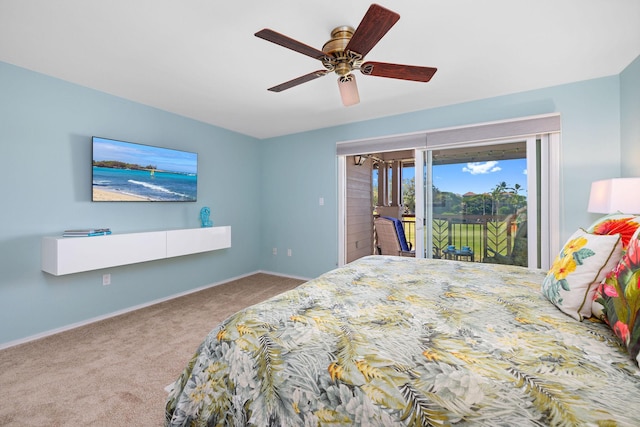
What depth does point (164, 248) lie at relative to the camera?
312cm

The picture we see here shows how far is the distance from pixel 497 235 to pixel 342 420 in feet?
10.6

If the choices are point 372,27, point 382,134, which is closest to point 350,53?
point 372,27

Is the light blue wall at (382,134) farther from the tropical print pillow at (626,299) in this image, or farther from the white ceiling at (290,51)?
the tropical print pillow at (626,299)

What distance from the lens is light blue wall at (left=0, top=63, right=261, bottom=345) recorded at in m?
2.36

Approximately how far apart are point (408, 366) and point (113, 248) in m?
2.92

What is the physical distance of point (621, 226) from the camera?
1.25 m

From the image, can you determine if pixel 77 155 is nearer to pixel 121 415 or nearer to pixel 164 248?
pixel 164 248

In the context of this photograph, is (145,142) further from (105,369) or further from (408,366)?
(408,366)

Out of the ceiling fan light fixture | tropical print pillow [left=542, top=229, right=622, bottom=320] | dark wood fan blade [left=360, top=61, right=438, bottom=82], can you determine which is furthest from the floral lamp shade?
the ceiling fan light fixture

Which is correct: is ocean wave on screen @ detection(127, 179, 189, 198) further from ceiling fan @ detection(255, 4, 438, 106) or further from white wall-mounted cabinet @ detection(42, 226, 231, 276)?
ceiling fan @ detection(255, 4, 438, 106)

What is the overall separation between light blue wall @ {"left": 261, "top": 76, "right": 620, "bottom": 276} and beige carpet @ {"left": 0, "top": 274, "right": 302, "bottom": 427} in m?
1.68

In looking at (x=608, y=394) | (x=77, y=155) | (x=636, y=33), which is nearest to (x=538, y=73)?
(x=636, y=33)

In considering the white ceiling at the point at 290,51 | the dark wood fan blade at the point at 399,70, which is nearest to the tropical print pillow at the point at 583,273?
the dark wood fan blade at the point at 399,70

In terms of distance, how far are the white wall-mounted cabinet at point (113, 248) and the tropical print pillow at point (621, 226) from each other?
3559 millimetres
